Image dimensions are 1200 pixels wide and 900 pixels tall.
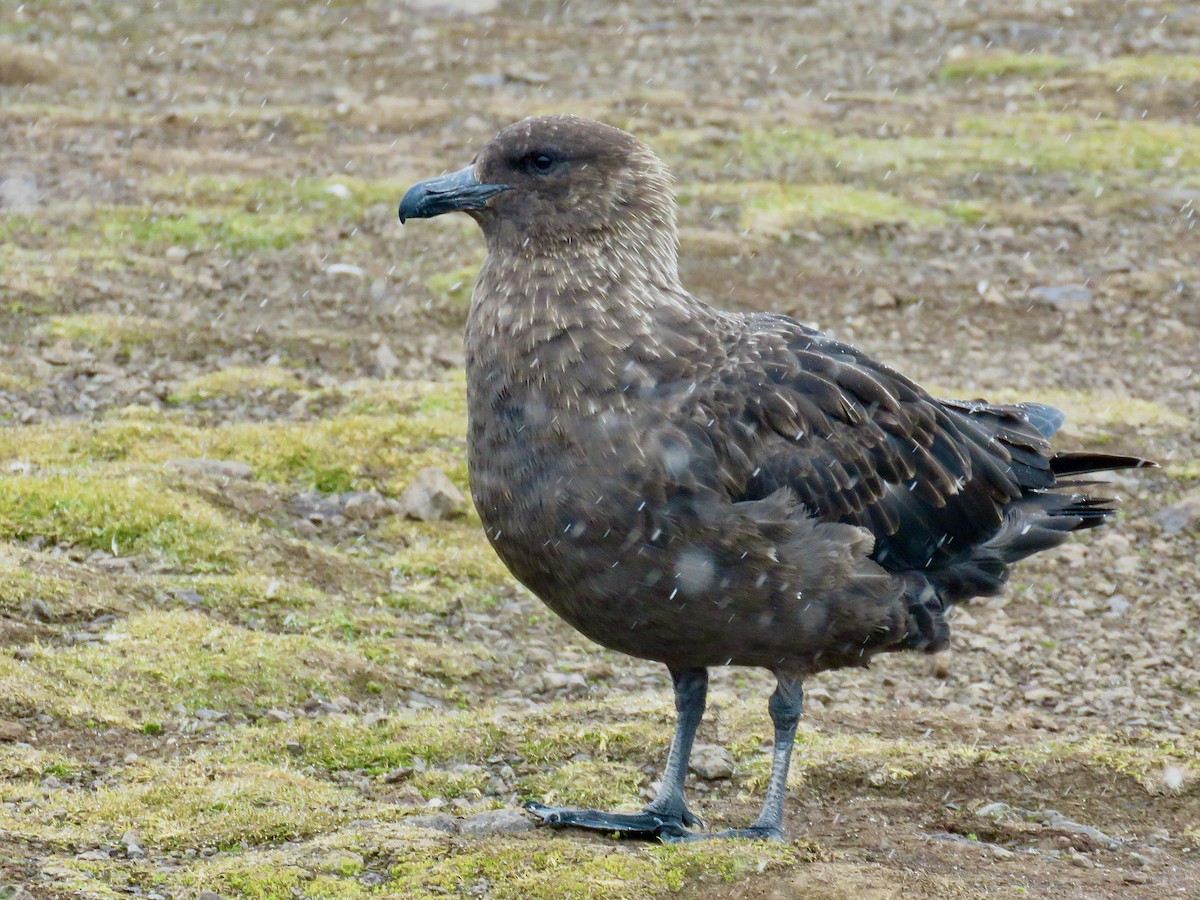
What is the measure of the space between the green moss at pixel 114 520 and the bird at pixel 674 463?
243cm

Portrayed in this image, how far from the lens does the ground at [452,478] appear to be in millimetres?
4895

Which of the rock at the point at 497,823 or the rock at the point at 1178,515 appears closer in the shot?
the rock at the point at 497,823

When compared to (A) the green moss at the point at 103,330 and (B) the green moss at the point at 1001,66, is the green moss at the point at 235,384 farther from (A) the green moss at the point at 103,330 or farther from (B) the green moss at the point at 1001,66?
(B) the green moss at the point at 1001,66

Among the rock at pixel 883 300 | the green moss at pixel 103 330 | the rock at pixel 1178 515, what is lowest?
the rock at pixel 1178 515

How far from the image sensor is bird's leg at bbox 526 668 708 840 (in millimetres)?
4984

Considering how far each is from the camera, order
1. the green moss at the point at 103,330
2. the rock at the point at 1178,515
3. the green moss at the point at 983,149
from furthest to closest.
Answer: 1. the green moss at the point at 983,149
2. the green moss at the point at 103,330
3. the rock at the point at 1178,515

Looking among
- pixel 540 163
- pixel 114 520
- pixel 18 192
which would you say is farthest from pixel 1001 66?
pixel 540 163

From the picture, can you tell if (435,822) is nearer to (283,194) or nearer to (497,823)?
(497,823)

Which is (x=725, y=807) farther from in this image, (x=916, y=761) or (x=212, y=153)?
(x=212, y=153)

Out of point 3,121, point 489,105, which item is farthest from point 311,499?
point 489,105

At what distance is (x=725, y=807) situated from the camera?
18.0 ft

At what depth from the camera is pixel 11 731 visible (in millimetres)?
5301

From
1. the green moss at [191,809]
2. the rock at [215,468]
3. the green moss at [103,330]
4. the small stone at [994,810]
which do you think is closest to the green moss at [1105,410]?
the small stone at [994,810]

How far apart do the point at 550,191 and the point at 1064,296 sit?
7.68m
